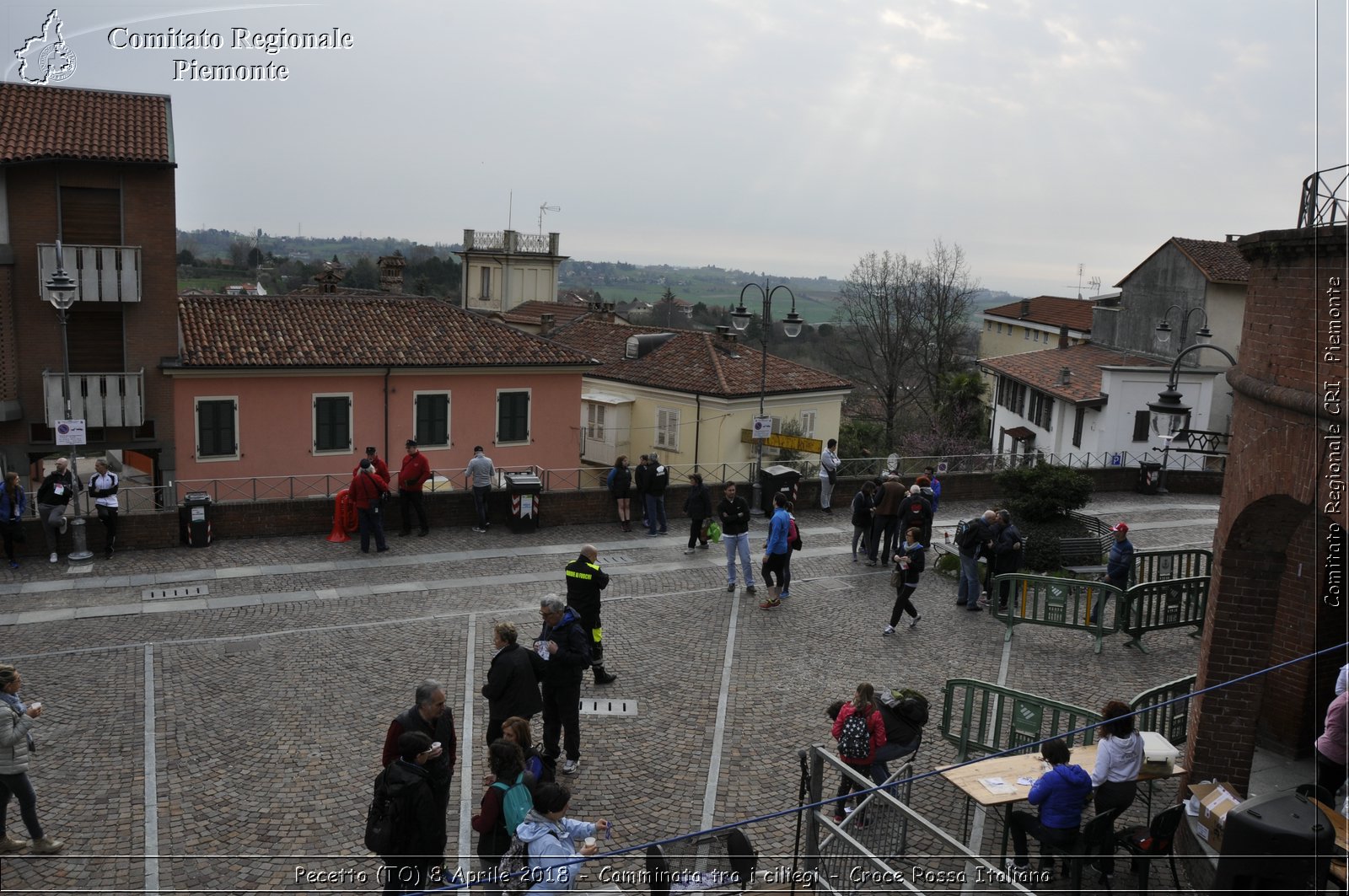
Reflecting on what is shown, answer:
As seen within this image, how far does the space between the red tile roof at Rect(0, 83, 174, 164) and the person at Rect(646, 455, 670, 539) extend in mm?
13358

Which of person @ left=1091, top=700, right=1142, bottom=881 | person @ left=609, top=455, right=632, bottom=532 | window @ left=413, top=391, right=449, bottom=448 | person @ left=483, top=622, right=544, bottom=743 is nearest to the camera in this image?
person @ left=1091, top=700, right=1142, bottom=881

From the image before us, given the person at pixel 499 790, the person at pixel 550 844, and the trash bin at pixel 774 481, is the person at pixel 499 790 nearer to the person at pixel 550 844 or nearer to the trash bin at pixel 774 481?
the person at pixel 550 844

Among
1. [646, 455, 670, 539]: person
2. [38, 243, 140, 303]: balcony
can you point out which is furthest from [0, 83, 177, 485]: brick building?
[646, 455, 670, 539]: person

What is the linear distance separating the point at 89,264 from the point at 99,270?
0.72 ft

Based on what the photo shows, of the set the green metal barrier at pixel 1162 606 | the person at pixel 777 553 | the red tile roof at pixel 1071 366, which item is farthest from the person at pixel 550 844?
the red tile roof at pixel 1071 366

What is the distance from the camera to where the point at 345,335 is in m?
28.0

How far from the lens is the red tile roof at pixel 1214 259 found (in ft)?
129

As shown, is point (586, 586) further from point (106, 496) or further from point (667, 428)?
point (667, 428)

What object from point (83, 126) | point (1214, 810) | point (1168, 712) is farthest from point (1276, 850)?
point (83, 126)

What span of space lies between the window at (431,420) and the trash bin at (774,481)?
34.0 ft

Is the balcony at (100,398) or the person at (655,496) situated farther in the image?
the balcony at (100,398)

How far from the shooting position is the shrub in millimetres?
18906

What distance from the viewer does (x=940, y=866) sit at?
7113mm

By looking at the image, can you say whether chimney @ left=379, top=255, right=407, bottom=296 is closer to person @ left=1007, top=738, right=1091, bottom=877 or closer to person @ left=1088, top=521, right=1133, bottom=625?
person @ left=1088, top=521, right=1133, bottom=625
